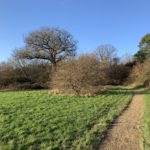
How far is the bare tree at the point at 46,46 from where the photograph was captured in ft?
113

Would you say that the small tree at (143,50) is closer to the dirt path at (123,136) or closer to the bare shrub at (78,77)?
the bare shrub at (78,77)

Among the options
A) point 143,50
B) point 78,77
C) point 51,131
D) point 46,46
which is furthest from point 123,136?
point 143,50

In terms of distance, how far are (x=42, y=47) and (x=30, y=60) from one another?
10.4 feet

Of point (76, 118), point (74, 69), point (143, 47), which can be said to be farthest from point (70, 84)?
point (143, 47)

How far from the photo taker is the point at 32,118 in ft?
26.8

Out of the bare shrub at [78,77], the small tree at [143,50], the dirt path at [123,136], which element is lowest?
the dirt path at [123,136]

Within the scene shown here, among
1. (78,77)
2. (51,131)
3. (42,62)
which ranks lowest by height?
(51,131)

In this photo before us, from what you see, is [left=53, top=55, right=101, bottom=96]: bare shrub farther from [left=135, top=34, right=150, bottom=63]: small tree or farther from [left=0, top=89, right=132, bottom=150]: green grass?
[left=135, top=34, right=150, bottom=63]: small tree

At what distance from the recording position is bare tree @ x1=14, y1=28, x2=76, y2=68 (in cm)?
3450

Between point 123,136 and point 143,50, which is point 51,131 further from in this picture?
point 143,50

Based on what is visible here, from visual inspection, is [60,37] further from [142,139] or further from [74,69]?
[142,139]

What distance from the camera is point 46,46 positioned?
34.9 metres

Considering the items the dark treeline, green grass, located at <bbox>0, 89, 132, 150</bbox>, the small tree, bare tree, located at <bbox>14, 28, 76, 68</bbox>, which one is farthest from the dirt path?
the small tree

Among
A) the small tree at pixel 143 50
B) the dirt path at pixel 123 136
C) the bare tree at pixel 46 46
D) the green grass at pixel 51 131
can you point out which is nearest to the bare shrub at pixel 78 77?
the green grass at pixel 51 131
